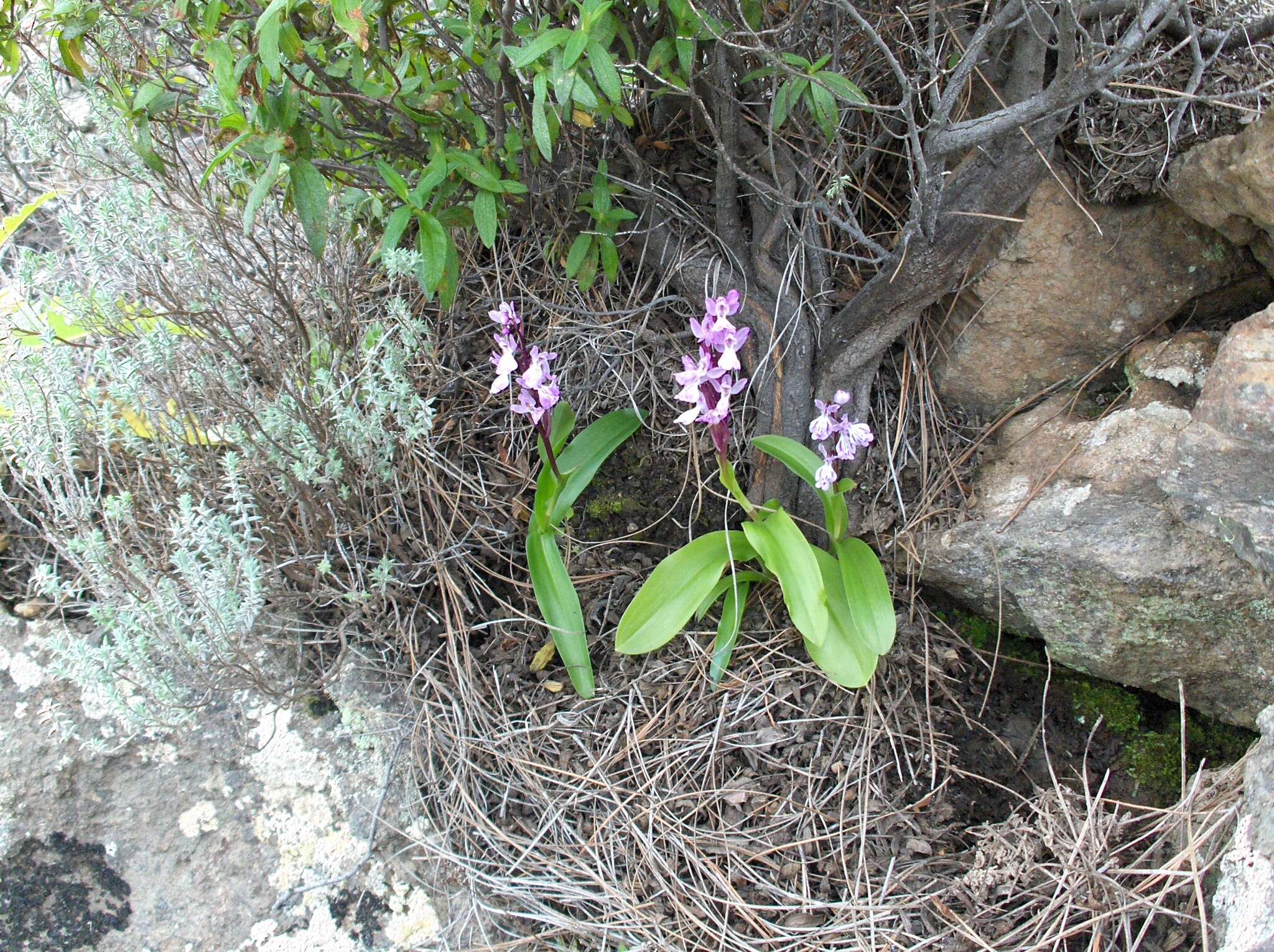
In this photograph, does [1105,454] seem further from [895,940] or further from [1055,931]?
[895,940]

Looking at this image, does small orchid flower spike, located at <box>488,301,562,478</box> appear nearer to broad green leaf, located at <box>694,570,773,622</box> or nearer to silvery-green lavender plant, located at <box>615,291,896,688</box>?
silvery-green lavender plant, located at <box>615,291,896,688</box>

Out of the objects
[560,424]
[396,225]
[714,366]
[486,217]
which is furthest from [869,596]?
[396,225]

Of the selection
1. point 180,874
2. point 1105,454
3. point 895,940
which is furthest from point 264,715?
point 1105,454

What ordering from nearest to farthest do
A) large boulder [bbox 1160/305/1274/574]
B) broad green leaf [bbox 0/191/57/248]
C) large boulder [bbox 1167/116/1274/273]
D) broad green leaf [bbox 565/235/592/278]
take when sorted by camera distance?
large boulder [bbox 1160/305/1274/574] < large boulder [bbox 1167/116/1274/273] < broad green leaf [bbox 565/235/592/278] < broad green leaf [bbox 0/191/57/248]

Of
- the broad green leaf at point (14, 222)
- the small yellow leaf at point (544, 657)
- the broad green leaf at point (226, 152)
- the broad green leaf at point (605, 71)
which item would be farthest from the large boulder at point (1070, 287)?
the broad green leaf at point (14, 222)

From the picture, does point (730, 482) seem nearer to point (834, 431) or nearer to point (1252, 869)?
point (834, 431)

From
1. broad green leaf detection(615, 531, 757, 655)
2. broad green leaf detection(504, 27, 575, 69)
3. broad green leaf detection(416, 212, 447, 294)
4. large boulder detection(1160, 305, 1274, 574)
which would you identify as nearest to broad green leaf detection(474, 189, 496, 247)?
broad green leaf detection(416, 212, 447, 294)
